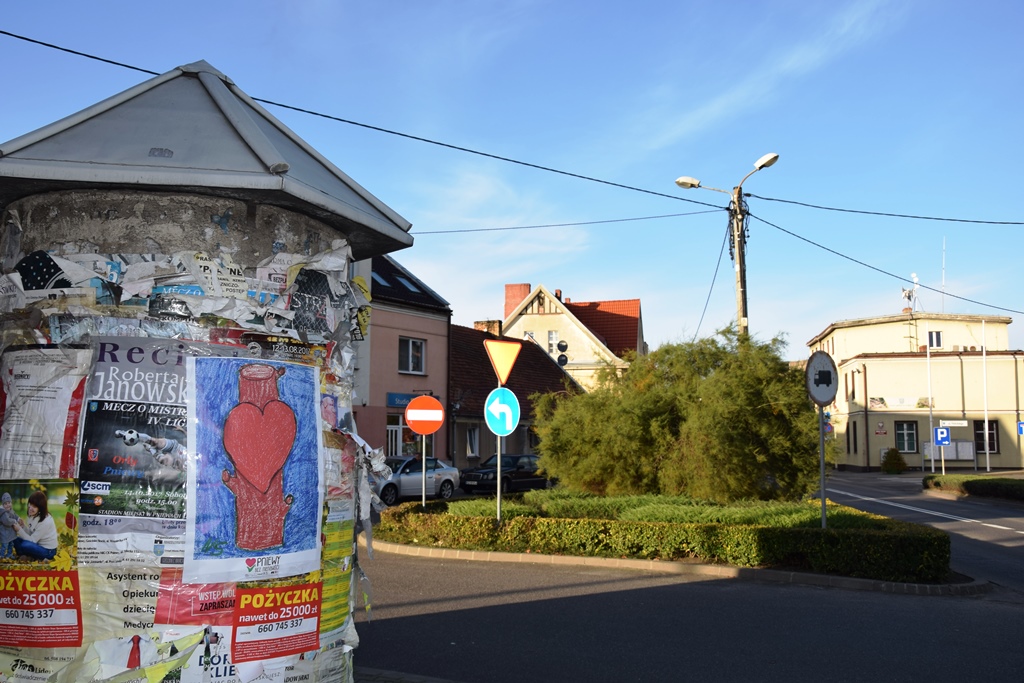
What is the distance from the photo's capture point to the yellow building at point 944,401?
5466 cm

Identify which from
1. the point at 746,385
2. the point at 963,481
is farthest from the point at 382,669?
the point at 963,481

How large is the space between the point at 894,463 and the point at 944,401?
668 centimetres

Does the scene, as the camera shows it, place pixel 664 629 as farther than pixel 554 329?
No

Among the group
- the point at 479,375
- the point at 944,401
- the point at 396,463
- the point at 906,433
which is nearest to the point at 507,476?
the point at 396,463

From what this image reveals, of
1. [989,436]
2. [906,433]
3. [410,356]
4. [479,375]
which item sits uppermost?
[410,356]

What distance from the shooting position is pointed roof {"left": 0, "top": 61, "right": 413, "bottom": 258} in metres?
3.35

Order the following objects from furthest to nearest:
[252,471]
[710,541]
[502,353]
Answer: [502,353], [710,541], [252,471]

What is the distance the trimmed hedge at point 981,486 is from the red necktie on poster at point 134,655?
3048 cm

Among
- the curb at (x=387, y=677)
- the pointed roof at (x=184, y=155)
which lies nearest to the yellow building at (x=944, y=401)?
the curb at (x=387, y=677)

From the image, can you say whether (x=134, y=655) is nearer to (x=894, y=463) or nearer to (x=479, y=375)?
(x=479, y=375)

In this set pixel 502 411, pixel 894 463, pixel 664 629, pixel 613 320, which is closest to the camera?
pixel 664 629

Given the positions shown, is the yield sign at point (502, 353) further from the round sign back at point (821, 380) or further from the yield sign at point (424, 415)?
the round sign back at point (821, 380)

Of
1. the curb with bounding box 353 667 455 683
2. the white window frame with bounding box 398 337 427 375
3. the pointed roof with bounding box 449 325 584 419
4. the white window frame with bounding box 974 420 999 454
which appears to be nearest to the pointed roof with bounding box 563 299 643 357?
the pointed roof with bounding box 449 325 584 419

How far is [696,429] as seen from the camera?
648 inches
